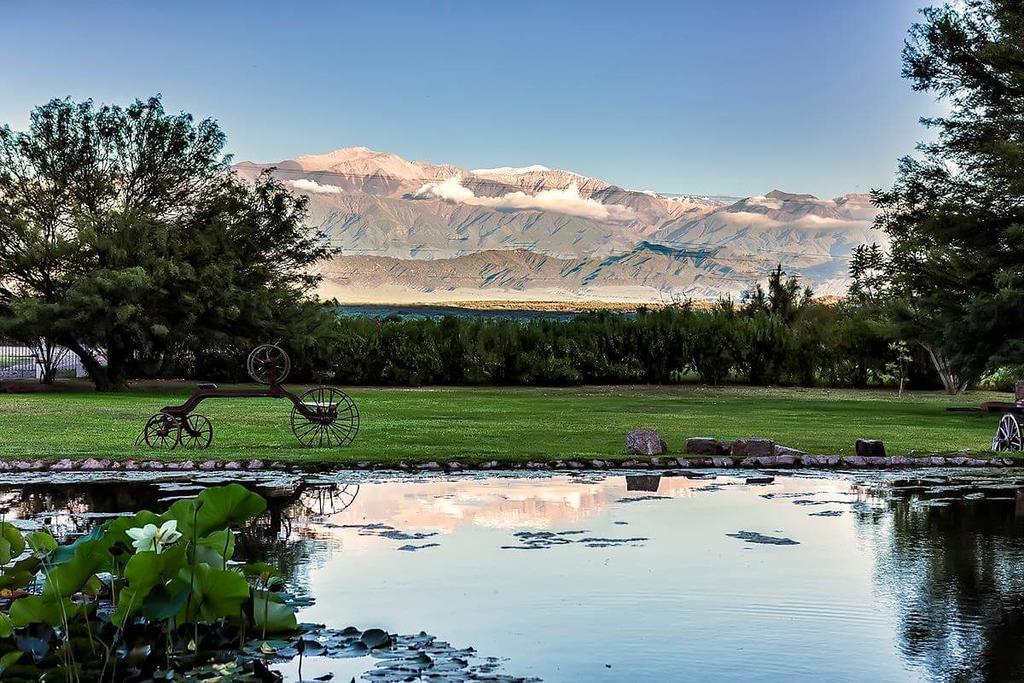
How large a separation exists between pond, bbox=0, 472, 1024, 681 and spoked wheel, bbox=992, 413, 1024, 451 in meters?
4.39

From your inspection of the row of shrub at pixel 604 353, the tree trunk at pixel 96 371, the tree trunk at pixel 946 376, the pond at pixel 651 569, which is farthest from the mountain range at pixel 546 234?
the pond at pixel 651 569

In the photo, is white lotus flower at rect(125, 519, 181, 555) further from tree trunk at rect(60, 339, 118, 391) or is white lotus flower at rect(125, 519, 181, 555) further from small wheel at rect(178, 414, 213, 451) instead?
tree trunk at rect(60, 339, 118, 391)

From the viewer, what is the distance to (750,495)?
12203mm

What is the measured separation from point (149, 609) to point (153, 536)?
1.05ft

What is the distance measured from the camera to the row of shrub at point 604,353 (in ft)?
127

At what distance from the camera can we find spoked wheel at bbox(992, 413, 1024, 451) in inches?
676

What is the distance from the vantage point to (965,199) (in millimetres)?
29734

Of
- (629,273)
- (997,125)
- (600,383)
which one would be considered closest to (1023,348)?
(997,125)

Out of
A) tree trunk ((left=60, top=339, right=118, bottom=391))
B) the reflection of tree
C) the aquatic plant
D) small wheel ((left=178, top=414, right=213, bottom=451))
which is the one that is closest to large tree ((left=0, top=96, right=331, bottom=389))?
tree trunk ((left=60, top=339, right=118, bottom=391))

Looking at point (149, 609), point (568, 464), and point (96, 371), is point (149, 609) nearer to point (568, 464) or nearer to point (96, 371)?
point (568, 464)

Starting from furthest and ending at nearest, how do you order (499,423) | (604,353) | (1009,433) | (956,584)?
(604,353)
(499,423)
(1009,433)
(956,584)

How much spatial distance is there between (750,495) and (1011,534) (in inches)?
111

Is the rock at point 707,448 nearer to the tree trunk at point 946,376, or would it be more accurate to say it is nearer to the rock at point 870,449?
the rock at point 870,449

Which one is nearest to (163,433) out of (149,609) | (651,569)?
(651,569)
